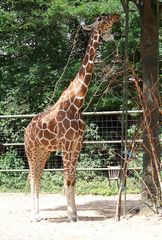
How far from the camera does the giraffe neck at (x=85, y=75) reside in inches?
304

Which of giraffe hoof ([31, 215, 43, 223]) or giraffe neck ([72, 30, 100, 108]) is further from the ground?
giraffe neck ([72, 30, 100, 108])

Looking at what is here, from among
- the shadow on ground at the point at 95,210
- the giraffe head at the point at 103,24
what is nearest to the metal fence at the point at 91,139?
the shadow on ground at the point at 95,210

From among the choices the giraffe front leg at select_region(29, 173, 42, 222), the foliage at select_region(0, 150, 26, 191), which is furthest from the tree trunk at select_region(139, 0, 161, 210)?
the foliage at select_region(0, 150, 26, 191)

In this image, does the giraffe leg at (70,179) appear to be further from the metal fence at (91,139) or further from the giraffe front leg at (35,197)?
the metal fence at (91,139)

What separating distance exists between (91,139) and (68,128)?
523 centimetres

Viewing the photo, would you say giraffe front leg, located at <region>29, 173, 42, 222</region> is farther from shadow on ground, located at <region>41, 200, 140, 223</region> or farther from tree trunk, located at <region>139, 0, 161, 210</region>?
tree trunk, located at <region>139, 0, 161, 210</region>

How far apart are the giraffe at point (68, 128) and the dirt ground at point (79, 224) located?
0.35m

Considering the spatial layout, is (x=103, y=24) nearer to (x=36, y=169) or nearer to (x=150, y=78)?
(x=150, y=78)

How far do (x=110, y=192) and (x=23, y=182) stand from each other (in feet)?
7.55

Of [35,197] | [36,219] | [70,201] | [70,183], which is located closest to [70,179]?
[70,183]

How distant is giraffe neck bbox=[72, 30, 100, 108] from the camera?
773 centimetres

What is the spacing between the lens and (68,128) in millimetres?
7543

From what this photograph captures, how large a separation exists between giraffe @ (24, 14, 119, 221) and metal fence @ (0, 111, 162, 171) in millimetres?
3806

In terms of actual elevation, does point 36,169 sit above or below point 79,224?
above
